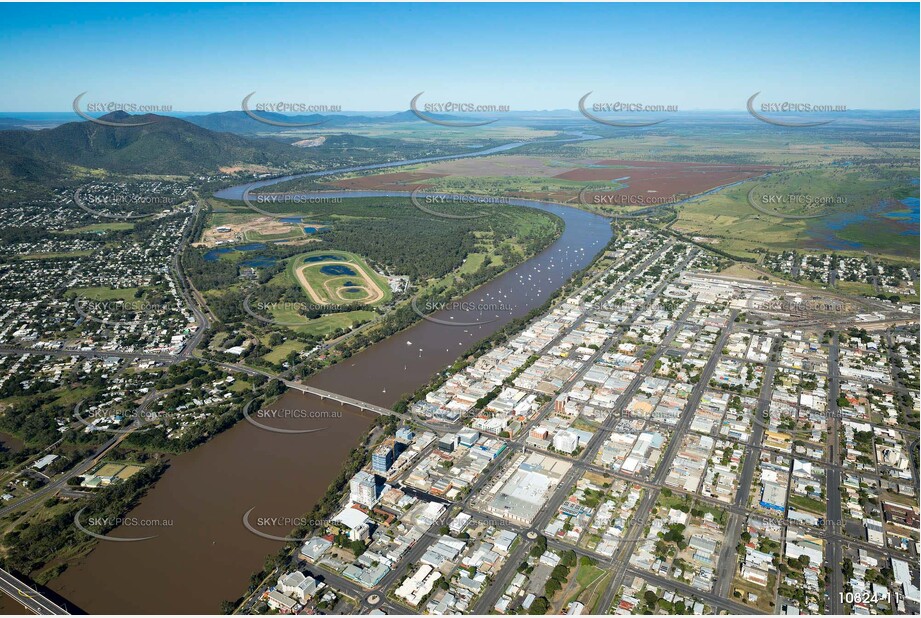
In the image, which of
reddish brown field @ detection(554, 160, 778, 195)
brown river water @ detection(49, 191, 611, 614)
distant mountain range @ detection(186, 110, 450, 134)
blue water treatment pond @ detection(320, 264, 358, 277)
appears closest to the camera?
brown river water @ detection(49, 191, 611, 614)

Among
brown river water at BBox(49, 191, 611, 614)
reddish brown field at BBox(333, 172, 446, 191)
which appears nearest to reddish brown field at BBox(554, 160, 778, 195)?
reddish brown field at BBox(333, 172, 446, 191)

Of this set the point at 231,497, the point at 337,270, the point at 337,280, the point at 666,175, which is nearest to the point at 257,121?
the point at 666,175

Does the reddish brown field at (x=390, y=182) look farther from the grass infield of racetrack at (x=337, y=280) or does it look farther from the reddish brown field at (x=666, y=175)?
the grass infield of racetrack at (x=337, y=280)

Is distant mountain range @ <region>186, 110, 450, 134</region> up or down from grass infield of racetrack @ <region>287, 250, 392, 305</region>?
up

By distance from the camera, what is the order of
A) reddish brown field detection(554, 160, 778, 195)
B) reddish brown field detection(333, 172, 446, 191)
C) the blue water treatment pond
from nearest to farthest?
the blue water treatment pond, reddish brown field detection(554, 160, 778, 195), reddish brown field detection(333, 172, 446, 191)

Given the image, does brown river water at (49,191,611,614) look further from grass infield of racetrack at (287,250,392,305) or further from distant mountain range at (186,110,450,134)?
distant mountain range at (186,110,450,134)

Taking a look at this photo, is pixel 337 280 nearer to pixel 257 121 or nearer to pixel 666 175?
pixel 666 175
